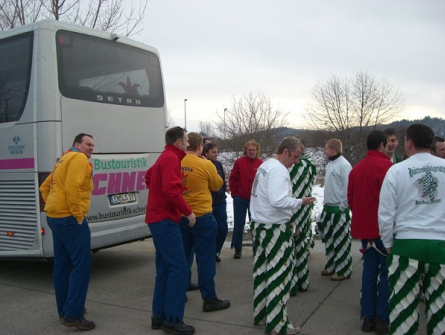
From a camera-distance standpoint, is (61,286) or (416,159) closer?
(416,159)

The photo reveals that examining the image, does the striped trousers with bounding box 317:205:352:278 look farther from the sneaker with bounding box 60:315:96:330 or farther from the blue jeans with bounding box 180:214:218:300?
the sneaker with bounding box 60:315:96:330

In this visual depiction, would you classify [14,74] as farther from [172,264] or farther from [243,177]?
[172,264]

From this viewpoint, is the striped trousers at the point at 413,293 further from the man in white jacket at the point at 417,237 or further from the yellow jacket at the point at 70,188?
the yellow jacket at the point at 70,188

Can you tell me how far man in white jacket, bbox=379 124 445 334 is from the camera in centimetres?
320

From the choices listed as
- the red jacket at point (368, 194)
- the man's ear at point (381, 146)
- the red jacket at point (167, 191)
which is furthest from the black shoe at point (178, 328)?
the man's ear at point (381, 146)

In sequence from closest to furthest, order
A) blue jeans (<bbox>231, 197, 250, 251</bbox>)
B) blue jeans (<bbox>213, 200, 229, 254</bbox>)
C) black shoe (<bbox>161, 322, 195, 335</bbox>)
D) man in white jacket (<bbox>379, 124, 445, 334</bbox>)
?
man in white jacket (<bbox>379, 124, 445, 334</bbox>), black shoe (<bbox>161, 322, 195, 335</bbox>), blue jeans (<bbox>213, 200, 229, 254</bbox>), blue jeans (<bbox>231, 197, 250, 251</bbox>)

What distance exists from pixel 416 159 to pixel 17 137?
497 cm

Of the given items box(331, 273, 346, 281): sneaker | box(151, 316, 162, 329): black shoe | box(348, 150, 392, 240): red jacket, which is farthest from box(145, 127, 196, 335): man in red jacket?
box(331, 273, 346, 281): sneaker

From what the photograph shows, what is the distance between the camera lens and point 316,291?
5559 mm

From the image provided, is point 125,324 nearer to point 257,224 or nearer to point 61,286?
point 61,286

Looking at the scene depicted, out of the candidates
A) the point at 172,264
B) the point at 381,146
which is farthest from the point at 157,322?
the point at 381,146

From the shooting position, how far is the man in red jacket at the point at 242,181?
23.6ft

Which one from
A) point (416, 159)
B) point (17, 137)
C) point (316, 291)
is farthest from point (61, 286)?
point (416, 159)

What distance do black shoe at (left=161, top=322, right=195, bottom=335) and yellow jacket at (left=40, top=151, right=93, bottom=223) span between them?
133 centimetres
